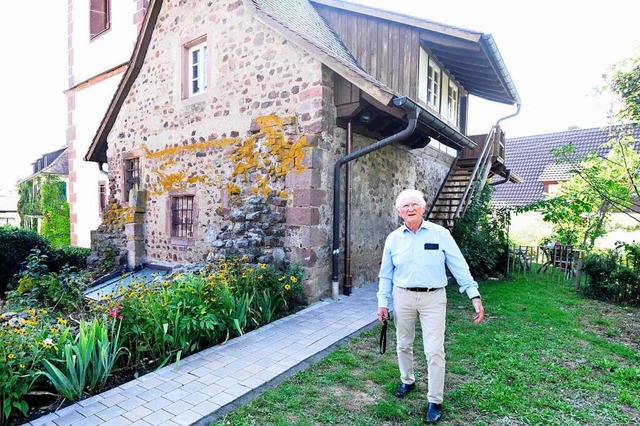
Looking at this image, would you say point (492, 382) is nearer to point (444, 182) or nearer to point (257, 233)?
point (257, 233)

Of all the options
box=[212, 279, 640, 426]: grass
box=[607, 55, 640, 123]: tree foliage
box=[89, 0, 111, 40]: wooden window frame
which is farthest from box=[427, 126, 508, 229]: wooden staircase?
box=[89, 0, 111, 40]: wooden window frame

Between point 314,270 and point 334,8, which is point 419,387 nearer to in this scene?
point 314,270

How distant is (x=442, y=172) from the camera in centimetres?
1169

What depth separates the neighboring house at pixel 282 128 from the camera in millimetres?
6566

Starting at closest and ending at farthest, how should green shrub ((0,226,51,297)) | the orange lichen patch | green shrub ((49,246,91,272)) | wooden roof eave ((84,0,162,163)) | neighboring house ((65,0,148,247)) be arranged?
the orange lichen patch → wooden roof eave ((84,0,162,163)) → green shrub ((0,226,51,297)) → green shrub ((49,246,91,272)) → neighboring house ((65,0,148,247))

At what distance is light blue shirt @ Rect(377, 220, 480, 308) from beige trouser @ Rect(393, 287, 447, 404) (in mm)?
98

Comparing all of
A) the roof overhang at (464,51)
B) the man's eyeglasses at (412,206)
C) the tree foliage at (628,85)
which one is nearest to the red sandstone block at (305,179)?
the man's eyeglasses at (412,206)

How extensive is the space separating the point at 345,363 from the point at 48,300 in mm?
5591

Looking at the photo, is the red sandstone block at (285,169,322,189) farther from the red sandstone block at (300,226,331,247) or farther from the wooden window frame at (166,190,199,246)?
the wooden window frame at (166,190,199,246)

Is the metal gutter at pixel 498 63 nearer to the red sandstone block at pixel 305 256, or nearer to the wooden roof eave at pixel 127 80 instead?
the red sandstone block at pixel 305 256

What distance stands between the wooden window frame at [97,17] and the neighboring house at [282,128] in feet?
19.6

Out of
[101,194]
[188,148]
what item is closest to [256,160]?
[188,148]

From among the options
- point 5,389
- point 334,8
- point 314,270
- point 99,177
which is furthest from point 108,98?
point 5,389

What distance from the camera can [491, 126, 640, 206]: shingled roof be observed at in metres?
21.6
